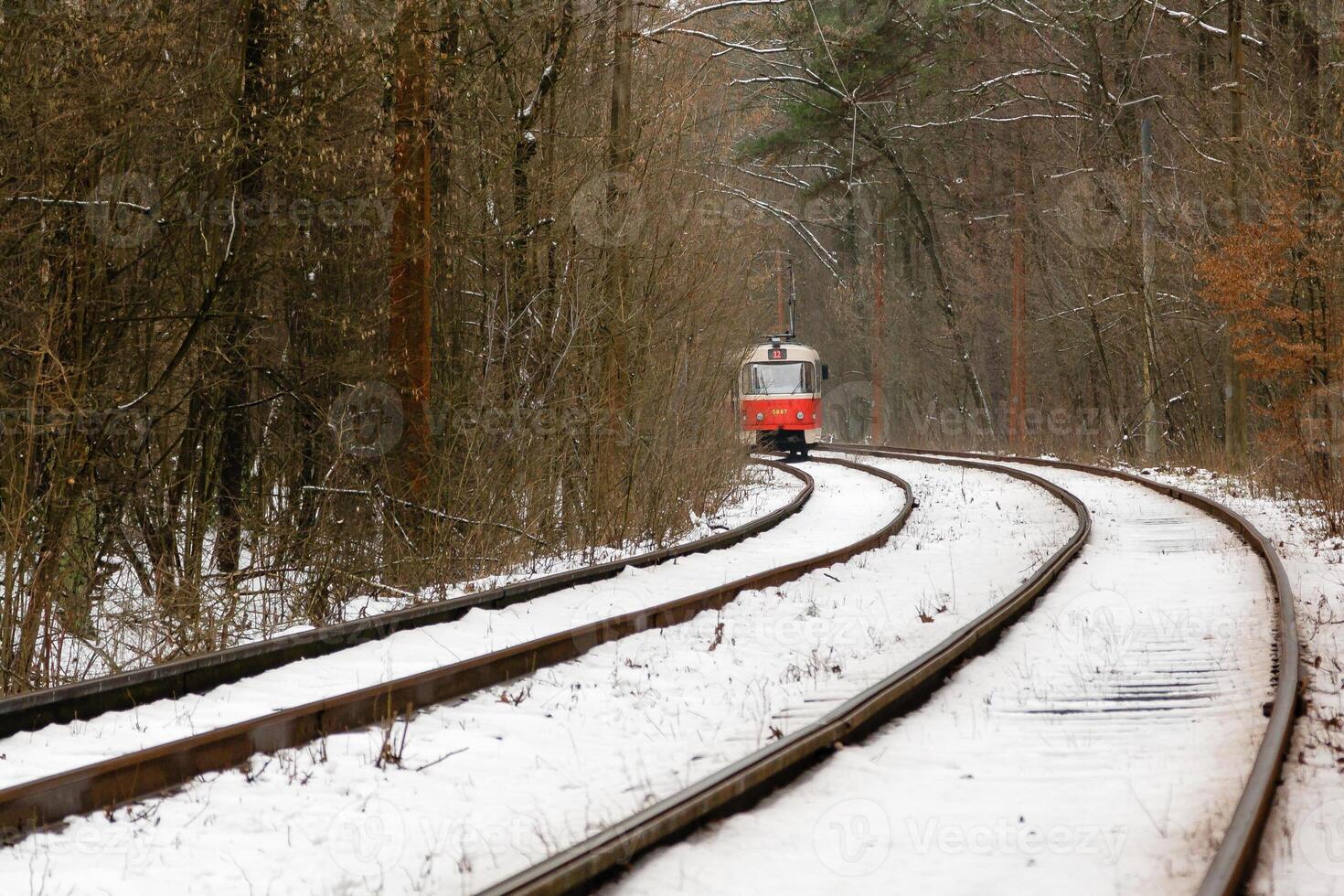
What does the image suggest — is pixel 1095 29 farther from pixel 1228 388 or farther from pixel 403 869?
pixel 403 869

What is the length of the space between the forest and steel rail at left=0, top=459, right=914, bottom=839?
8.01 feet

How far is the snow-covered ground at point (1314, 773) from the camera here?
4.29 metres

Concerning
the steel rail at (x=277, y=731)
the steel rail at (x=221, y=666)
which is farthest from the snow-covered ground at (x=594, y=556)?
the steel rail at (x=277, y=731)

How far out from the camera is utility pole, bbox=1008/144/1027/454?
36.2 metres

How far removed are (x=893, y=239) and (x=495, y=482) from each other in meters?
38.3

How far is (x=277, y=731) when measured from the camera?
5.83m

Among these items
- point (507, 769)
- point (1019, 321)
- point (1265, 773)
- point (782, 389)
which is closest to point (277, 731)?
point (507, 769)

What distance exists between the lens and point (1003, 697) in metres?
7.02

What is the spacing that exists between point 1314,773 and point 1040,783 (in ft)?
3.65

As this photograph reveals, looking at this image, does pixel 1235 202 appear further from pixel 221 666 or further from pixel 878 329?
pixel 878 329

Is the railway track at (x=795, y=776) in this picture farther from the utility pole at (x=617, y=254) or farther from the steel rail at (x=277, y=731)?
the utility pole at (x=617, y=254)

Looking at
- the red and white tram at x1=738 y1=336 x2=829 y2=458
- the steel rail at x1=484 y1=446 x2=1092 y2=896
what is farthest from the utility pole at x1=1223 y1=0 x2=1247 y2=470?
the steel rail at x1=484 y1=446 x2=1092 y2=896

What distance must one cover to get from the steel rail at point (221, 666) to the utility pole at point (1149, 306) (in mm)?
20180

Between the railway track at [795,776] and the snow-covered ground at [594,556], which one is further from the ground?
the railway track at [795,776]
